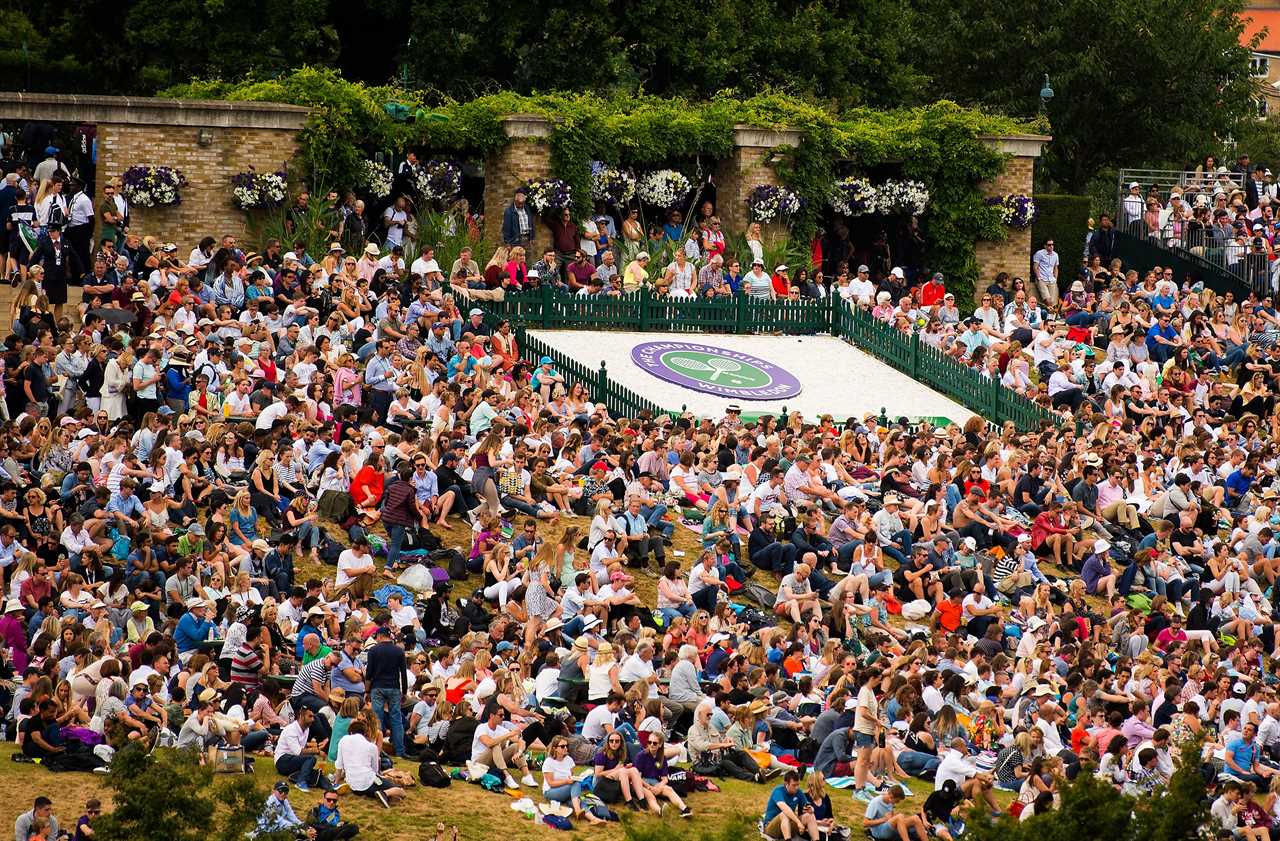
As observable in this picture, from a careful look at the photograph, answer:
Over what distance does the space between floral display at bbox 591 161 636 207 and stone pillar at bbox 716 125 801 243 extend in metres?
2.03

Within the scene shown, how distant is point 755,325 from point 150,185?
9.69 metres

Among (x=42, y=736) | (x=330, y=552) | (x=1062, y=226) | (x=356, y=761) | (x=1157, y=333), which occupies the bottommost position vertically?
(x=356, y=761)

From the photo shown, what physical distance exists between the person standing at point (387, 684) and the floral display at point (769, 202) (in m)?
20.2

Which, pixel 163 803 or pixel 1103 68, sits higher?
pixel 1103 68

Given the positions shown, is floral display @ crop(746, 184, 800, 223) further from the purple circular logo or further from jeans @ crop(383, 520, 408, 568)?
jeans @ crop(383, 520, 408, 568)

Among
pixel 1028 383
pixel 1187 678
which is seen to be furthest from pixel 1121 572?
pixel 1028 383

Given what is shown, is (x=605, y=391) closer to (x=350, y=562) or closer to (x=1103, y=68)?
(x=350, y=562)

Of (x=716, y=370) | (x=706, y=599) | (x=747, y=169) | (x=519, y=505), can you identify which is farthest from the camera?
(x=747, y=169)

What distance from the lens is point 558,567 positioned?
908 inches

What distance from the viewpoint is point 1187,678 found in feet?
74.8

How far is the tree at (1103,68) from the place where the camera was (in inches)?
1945

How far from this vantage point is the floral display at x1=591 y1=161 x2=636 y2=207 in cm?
3716

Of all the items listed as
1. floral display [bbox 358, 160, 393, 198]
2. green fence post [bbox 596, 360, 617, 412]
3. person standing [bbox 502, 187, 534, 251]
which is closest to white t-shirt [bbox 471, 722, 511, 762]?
green fence post [bbox 596, 360, 617, 412]

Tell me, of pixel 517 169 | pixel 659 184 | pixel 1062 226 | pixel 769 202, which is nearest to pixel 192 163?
pixel 517 169
